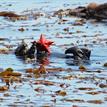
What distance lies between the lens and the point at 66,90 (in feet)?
35.2

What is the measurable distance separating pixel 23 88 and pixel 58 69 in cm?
212

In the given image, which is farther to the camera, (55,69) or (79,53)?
(79,53)

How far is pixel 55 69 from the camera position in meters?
12.8

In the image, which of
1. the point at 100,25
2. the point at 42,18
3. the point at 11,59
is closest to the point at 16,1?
the point at 42,18

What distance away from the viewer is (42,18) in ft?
77.2

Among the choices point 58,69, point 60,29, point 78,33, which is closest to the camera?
point 58,69

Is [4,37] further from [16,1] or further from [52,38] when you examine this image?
[16,1]

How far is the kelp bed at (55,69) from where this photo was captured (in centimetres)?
1009

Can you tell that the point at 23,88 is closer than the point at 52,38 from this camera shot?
Yes

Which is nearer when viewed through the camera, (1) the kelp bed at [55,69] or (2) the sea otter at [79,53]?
(1) the kelp bed at [55,69]

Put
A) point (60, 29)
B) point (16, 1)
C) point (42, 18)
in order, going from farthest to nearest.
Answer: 1. point (16, 1)
2. point (42, 18)
3. point (60, 29)

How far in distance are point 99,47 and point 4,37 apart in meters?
2.97

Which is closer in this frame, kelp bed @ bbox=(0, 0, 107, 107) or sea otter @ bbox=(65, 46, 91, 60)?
kelp bed @ bbox=(0, 0, 107, 107)

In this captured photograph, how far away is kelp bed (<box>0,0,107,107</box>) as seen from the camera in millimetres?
10086
